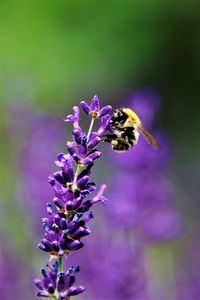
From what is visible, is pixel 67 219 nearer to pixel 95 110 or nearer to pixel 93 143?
pixel 93 143

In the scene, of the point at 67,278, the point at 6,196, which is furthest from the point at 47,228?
the point at 6,196

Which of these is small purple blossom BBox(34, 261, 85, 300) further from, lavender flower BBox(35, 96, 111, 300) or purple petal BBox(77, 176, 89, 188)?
purple petal BBox(77, 176, 89, 188)

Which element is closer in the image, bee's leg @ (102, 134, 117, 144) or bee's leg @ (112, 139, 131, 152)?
bee's leg @ (102, 134, 117, 144)

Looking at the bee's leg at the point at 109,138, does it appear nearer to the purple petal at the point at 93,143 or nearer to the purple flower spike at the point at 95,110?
the purple flower spike at the point at 95,110

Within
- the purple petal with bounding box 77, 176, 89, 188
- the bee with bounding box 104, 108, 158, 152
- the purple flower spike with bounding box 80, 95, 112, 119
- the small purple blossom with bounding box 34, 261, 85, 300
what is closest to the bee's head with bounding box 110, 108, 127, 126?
the bee with bounding box 104, 108, 158, 152

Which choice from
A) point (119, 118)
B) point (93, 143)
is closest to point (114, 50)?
point (119, 118)

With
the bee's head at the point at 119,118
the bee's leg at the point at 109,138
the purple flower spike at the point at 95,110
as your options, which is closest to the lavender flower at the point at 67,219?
the purple flower spike at the point at 95,110
